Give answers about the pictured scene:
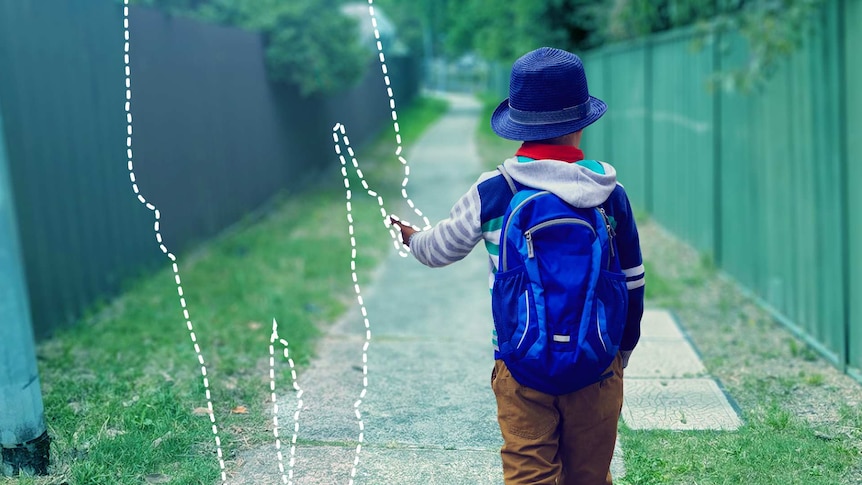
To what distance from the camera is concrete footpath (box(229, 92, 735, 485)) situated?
151 inches

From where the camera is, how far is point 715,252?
25.6 feet

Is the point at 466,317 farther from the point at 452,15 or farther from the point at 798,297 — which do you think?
the point at 452,15

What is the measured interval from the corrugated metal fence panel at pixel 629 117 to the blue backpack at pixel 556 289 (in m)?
8.24

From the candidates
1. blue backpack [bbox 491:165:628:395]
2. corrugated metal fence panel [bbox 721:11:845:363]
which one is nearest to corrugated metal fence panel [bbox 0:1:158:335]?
blue backpack [bbox 491:165:628:395]

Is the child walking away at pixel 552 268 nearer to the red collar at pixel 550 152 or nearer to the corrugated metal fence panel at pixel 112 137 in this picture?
the red collar at pixel 550 152

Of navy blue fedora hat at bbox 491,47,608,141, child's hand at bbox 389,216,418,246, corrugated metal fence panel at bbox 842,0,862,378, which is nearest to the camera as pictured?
navy blue fedora hat at bbox 491,47,608,141

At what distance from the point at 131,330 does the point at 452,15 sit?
28080 mm

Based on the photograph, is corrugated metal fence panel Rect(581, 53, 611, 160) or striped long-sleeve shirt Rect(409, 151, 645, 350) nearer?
striped long-sleeve shirt Rect(409, 151, 645, 350)

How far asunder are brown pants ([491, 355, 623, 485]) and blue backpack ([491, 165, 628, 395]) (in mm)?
128

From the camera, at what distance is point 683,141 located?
8953mm

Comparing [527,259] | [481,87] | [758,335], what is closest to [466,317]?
[758,335]

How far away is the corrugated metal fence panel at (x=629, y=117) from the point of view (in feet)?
35.7

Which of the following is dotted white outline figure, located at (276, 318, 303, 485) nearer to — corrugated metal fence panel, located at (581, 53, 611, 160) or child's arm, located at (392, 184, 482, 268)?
child's arm, located at (392, 184, 482, 268)

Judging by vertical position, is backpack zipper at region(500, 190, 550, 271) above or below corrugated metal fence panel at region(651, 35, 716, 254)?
above
